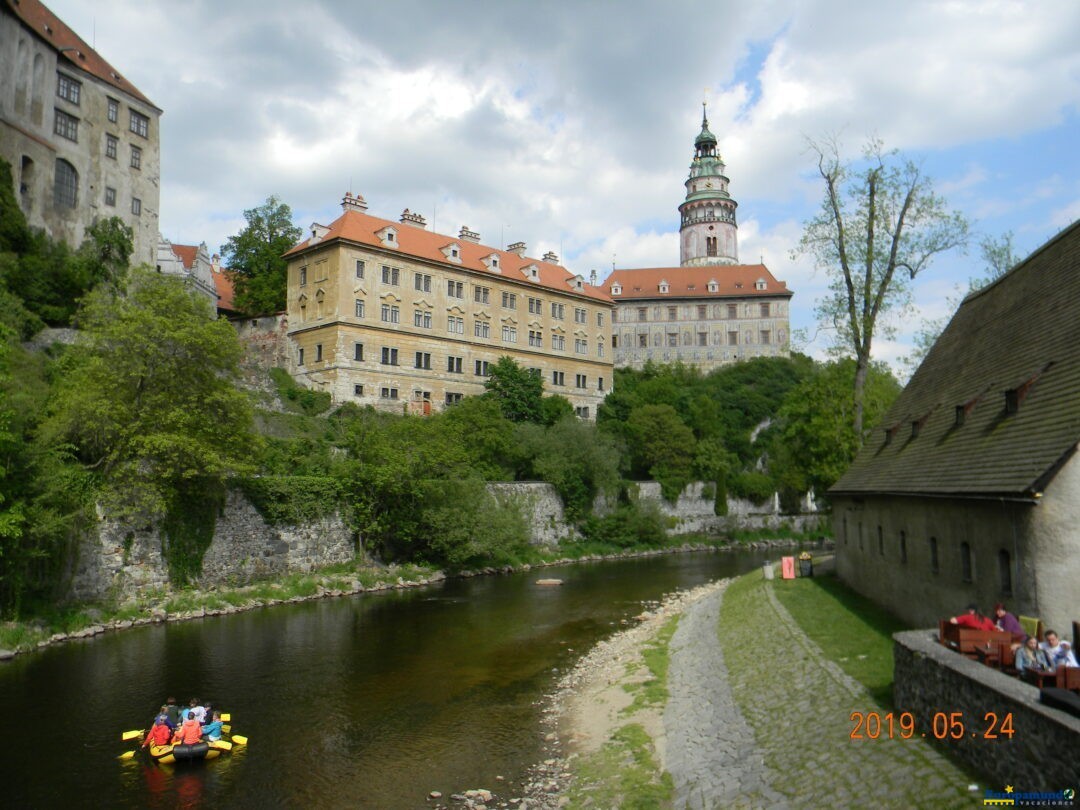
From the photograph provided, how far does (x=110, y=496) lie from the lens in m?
24.5

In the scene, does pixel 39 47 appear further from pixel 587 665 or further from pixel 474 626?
pixel 587 665

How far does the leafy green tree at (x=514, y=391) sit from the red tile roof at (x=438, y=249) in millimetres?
7877

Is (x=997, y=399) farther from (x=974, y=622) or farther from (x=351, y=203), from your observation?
(x=351, y=203)

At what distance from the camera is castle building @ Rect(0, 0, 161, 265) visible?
4141 cm

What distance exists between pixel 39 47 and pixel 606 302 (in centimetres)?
4112

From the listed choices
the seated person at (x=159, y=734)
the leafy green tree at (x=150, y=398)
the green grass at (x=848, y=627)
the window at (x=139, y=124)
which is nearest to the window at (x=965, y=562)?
the green grass at (x=848, y=627)

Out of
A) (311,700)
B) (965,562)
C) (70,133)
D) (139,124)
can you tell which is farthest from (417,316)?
(965,562)

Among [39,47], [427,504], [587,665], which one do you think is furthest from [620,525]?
[39,47]

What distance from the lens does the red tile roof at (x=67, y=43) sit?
44.1 meters

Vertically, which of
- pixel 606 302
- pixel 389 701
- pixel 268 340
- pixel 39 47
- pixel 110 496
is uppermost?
pixel 39 47

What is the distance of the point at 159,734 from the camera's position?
13.2 m

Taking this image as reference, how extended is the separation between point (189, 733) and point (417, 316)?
40.2 meters

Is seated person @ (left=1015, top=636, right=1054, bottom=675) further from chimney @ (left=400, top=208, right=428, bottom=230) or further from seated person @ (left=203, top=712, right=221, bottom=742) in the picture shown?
chimney @ (left=400, top=208, right=428, bottom=230)

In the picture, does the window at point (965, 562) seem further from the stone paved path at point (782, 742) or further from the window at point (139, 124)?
the window at point (139, 124)
